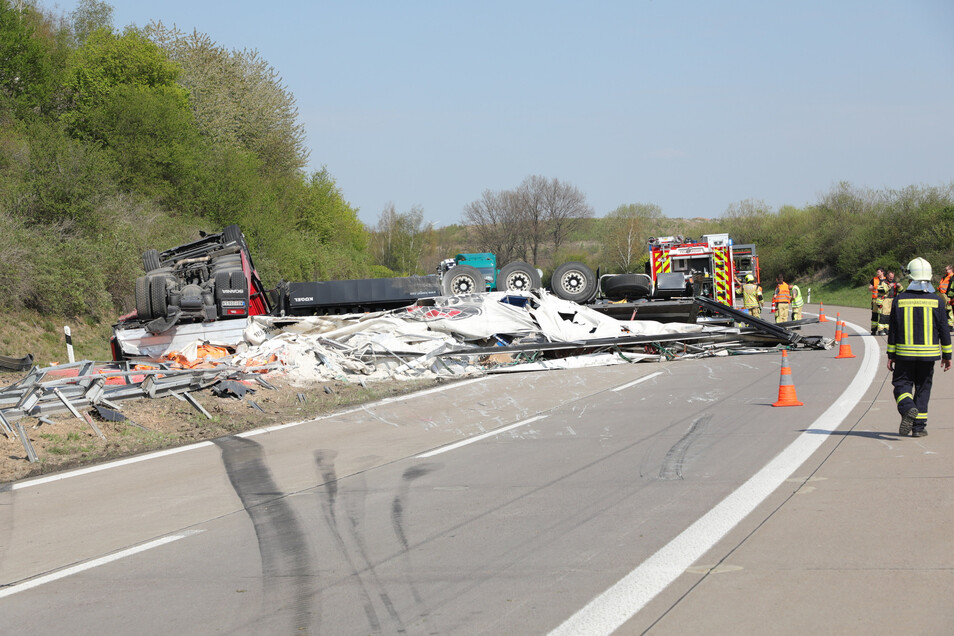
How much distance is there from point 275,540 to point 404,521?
909 millimetres

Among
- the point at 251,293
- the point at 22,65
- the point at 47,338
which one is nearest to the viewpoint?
the point at 251,293

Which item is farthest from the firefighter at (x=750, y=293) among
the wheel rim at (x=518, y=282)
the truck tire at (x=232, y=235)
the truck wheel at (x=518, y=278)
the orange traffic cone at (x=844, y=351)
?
the truck tire at (x=232, y=235)

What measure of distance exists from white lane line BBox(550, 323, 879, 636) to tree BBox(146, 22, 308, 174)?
43.4m

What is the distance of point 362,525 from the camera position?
240 inches

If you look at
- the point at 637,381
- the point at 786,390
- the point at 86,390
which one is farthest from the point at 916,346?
the point at 86,390

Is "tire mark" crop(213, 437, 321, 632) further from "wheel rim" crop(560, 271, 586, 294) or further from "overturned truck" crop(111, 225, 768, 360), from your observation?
"wheel rim" crop(560, 271, 586, 294)

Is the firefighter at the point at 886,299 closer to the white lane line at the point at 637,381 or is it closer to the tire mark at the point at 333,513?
the white lane line at the point at 637,381

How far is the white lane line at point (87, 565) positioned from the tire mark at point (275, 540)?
22.6 inches

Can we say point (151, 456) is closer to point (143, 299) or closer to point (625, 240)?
point (143, 299)

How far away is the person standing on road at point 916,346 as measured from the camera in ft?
26.7

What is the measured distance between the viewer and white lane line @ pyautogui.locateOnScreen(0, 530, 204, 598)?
5148mm

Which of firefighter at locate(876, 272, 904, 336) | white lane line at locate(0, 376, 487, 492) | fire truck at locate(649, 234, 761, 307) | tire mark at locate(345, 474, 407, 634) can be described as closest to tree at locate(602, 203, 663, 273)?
fire truck at locate(649, 234, 761, 307)

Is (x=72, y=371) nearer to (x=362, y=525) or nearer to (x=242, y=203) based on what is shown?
(x=362, y=525)

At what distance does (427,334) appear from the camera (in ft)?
53.0
